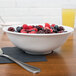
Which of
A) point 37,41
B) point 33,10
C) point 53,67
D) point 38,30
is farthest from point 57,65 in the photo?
point 33,10

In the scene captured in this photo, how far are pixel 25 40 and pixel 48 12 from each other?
1861 millimetres

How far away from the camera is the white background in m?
2.47

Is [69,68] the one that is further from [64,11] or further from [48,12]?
[48,12]

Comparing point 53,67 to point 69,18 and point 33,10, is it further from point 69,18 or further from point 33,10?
point 33,10

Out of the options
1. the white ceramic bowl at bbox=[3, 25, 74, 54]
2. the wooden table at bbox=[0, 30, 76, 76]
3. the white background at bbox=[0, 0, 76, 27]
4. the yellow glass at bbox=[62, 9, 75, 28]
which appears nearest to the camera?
the wooden table at bbox=[0, 30, 76, 76]

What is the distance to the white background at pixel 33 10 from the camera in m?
2.47

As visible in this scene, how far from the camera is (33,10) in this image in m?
2.51

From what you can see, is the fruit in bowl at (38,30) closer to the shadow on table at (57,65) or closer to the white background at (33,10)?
the shadow on table at (57,65)

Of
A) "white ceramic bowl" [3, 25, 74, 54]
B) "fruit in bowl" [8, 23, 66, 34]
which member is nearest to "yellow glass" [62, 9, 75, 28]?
"fruit in bowl" [8, 23, 66, 34]

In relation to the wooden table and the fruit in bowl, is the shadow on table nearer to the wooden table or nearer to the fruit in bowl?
the wooden table

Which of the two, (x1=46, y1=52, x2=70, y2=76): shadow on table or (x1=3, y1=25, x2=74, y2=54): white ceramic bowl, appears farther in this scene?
(x1=3, y1=25, x2=74, y2=54): white ceramic bowl

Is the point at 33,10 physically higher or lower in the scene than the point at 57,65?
higher

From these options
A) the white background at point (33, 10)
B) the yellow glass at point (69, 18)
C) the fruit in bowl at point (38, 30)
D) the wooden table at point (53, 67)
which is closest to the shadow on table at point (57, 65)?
the wooden table at point (53, 67)

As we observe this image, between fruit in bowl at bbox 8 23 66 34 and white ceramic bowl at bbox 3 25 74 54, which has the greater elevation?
fruit in bowl at bbox 8 23 66 34
